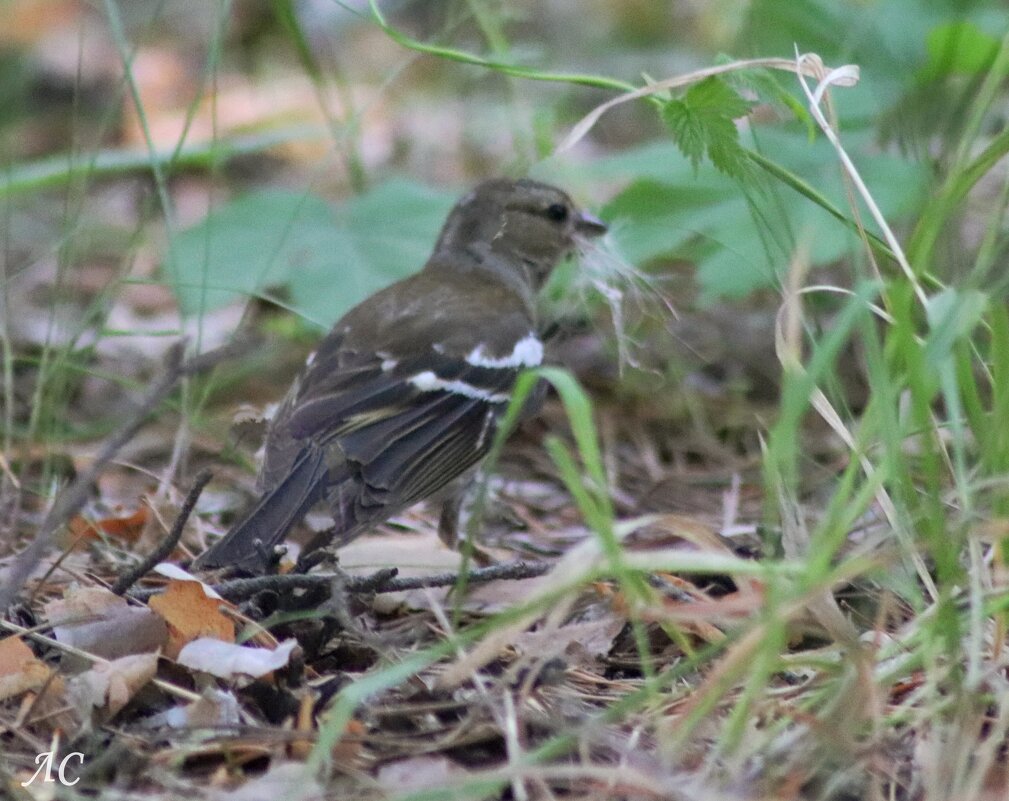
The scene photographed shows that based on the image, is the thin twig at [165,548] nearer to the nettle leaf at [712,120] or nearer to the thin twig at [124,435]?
the thin twig at [124,435]

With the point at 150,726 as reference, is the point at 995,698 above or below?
above

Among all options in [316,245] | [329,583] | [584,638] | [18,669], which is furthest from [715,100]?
[316,245]

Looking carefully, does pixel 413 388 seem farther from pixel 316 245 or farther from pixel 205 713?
pixel 205 713

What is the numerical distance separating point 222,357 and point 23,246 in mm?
4291

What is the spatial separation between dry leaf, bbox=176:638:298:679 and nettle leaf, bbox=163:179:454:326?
1755mm

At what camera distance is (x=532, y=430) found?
4805 millimetres

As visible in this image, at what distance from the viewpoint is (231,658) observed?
2.51 meters

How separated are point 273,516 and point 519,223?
1753 millimetres

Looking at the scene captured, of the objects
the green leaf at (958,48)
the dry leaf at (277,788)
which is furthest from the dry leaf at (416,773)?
the green leaf at (958,48)

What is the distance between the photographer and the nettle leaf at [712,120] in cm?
276

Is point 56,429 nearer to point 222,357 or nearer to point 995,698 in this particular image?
point 222,357

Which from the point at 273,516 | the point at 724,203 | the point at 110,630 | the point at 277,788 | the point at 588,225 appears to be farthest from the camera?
the point at 588,225

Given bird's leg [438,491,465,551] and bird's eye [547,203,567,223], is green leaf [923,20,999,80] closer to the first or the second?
bird's eye [547,203,567,223]

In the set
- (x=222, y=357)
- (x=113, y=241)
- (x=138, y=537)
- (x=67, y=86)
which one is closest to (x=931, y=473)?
(x=222, y=357)
